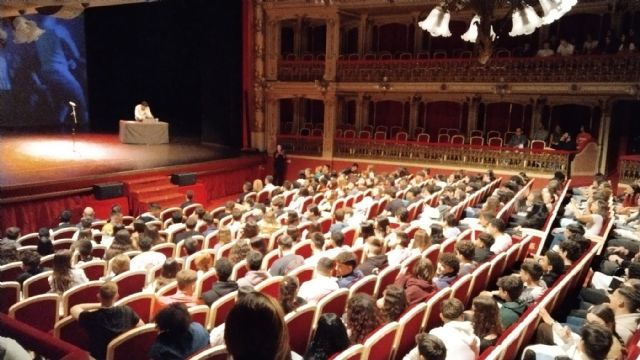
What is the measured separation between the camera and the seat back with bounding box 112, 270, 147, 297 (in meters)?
4.67

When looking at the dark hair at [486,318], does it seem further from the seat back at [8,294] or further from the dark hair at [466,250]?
the seat back at [8,294]

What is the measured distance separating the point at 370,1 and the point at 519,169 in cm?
643

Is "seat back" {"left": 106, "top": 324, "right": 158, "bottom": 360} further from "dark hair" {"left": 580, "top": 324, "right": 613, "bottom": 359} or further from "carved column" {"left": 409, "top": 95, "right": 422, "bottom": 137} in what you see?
"carved column" {"left": 409, "top": 95, "right": 422, "bottom": 137}

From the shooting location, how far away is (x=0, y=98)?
16.1 m

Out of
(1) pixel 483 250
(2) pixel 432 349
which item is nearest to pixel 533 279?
(1) pixel 483 250

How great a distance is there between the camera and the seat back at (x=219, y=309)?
3.93m

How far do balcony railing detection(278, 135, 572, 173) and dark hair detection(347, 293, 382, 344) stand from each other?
1060cm

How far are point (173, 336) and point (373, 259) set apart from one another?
2526 millimetres

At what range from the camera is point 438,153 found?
14391mm

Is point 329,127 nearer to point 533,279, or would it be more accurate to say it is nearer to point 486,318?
point 533,279

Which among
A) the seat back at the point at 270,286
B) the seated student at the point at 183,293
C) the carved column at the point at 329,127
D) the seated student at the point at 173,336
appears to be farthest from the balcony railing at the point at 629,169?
the seated student at the point at 173,336

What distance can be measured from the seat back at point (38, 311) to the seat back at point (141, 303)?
20.8 inches

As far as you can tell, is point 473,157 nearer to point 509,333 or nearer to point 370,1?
point 370,1

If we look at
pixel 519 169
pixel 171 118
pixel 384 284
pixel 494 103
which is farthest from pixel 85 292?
pixel 171 118
